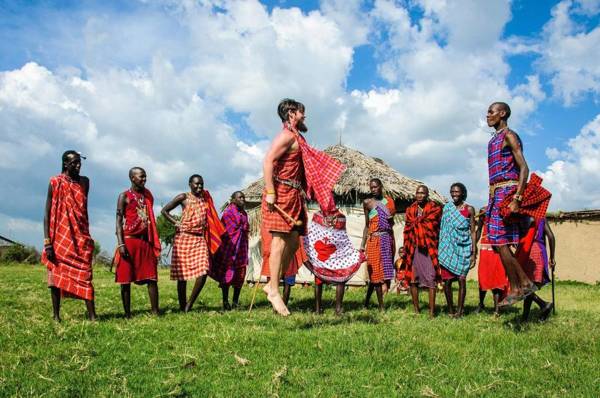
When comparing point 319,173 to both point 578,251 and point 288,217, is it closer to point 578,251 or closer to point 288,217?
point 288,217

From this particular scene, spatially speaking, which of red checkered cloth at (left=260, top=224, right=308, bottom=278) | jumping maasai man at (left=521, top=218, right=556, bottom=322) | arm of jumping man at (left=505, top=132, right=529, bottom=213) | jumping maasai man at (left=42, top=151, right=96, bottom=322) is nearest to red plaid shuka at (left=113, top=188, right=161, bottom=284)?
jumping maasai man at (left=42, top=151, right=96, bottom=322)

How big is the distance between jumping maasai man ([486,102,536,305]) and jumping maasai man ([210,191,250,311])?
439 centimetres

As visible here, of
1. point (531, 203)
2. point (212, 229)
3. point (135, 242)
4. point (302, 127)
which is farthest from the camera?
point (212, 229)

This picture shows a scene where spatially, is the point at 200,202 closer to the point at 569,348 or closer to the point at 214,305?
the point at 214,305

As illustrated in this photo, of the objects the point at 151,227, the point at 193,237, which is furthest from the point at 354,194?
the point at 151,227

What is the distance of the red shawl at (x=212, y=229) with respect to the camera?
8281 mm

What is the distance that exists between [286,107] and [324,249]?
296 centimetres

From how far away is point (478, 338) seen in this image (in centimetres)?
545

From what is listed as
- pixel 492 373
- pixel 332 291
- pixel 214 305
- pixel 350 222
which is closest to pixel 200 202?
pixel 214 305

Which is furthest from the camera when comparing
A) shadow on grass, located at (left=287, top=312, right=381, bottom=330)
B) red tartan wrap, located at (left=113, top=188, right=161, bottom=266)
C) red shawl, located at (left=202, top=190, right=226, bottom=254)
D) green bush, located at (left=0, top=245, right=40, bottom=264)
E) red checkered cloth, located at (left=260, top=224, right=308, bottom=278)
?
green bush, located at (left=0, top=245, right=40, bottom=264)

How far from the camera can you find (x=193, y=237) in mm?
8117

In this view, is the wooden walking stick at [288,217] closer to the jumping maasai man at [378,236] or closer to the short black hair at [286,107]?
the short black hair at [286,107]

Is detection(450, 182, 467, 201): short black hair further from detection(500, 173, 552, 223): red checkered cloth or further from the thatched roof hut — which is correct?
the thatched roof hut

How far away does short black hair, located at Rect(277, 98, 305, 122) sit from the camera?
593cm
